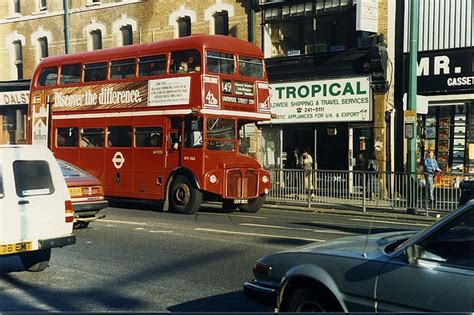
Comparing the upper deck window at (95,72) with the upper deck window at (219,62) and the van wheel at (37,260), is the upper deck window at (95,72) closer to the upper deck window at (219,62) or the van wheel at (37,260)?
the upper deck window at (219,62)

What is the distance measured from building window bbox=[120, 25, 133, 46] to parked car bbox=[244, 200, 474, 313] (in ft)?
82.3

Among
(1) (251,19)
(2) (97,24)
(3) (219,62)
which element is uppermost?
(2) (97,24)

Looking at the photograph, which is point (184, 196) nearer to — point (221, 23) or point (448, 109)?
point (448, 109)

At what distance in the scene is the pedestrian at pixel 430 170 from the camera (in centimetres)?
1656

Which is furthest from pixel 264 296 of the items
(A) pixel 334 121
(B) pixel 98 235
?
(A) pixel 334 121

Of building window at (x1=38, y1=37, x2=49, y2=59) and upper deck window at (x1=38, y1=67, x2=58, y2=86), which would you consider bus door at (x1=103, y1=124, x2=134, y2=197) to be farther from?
building window at (x1=38, y1=37, x2=49, y2=59)

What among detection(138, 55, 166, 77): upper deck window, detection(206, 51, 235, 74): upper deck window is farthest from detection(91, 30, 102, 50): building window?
detection(206, 51, 235, 74): upper deck window

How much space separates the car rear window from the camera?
814cm

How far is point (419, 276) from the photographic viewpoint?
410 centimetres

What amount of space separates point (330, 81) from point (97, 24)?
1340 centimetres

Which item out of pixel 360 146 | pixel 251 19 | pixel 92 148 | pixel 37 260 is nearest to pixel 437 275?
pixel 37 260

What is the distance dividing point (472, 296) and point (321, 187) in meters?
14.7

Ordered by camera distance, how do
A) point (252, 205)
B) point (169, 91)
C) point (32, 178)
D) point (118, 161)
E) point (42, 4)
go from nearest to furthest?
point (32, 178) → point (169, 91) → point (252, 205) → point (118, 161) → point (42, 4)

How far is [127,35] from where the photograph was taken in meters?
28.9
